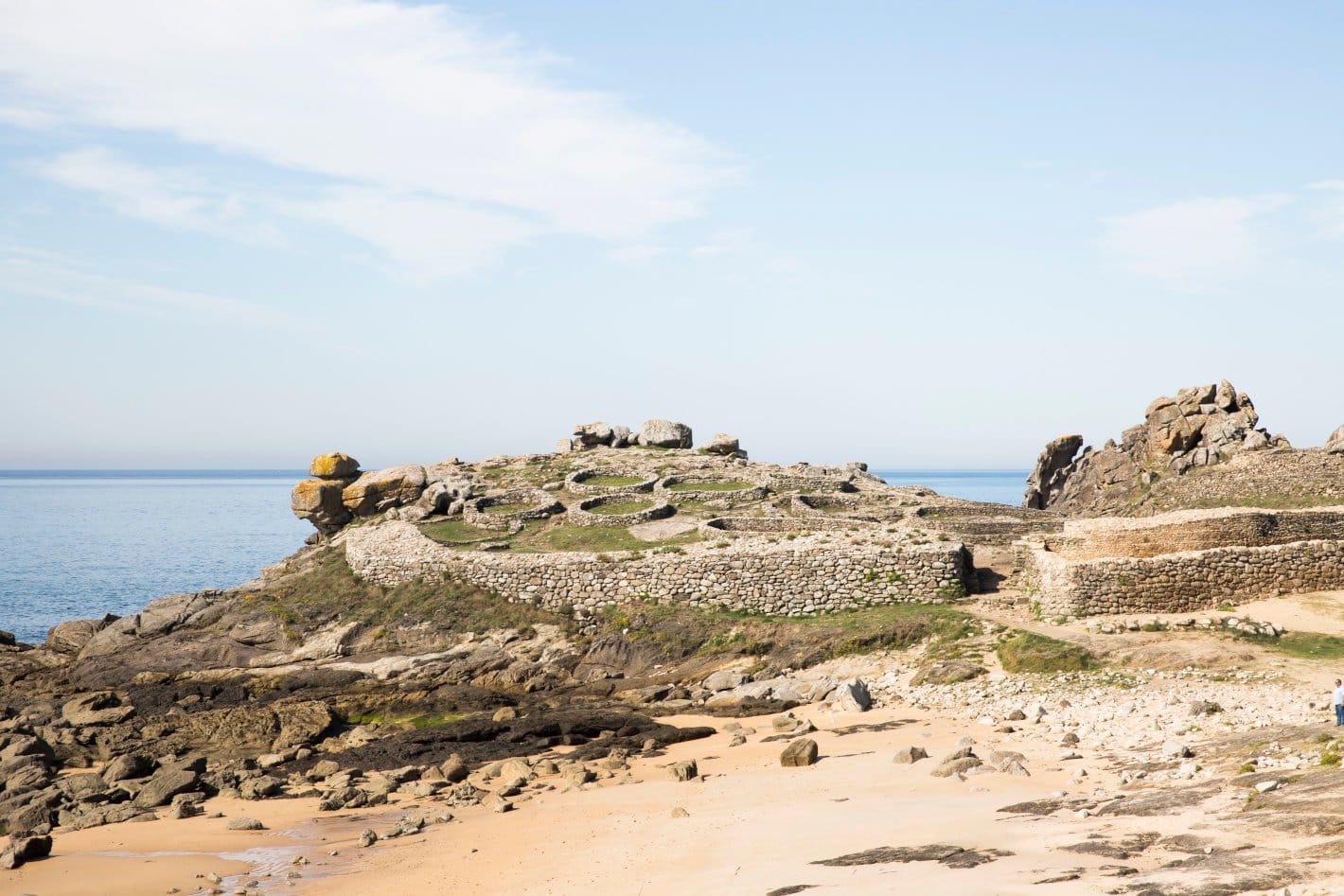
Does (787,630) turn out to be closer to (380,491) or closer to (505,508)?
(505,508)

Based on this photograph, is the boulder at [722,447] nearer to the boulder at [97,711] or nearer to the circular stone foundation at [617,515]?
the circular stone foundation at [617,515]

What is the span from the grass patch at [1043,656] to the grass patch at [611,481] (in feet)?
81.7

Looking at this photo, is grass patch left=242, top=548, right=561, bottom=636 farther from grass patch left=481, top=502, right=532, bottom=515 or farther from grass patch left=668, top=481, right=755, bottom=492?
grass patch left=668, top=481, right=755, bottom=492

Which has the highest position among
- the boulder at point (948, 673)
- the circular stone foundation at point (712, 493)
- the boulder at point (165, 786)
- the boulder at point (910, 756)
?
the circular stone foundation at point (712, 493)

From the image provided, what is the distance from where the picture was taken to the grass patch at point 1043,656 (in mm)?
23828

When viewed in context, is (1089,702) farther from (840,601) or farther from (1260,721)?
(840,601)

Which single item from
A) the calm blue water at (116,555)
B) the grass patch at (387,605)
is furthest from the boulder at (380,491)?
the calm blue water at (116,555)

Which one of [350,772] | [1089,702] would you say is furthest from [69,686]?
[1089,702]

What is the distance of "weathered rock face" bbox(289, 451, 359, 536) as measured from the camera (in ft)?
156

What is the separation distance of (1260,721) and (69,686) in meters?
33.0

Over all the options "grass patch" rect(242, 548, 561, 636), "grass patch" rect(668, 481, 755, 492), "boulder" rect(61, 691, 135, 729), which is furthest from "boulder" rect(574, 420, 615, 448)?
"boulder" rect(61, 691, 135, 729)

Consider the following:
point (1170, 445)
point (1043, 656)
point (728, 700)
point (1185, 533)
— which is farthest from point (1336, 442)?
point (728, 700)

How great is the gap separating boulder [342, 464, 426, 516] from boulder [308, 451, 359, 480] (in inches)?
39.8

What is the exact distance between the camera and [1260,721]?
18.5 meters
